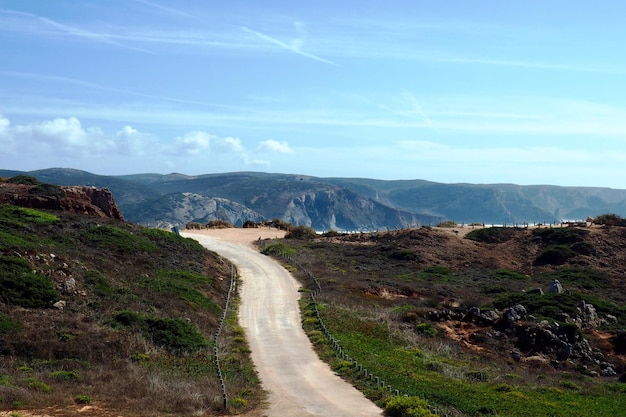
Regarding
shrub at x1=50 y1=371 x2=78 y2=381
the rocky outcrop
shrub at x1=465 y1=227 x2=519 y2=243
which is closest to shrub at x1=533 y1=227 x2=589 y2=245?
shrub at x1=465 y1=227 x2=519 y2=243

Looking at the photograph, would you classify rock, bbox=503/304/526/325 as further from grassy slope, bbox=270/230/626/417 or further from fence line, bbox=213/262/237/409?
fence line, bbox=213/262/237/409

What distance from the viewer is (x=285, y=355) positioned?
27.4 m

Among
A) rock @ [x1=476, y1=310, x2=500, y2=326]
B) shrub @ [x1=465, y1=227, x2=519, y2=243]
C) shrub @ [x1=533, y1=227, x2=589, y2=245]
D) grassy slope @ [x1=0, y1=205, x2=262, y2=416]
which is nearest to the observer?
grassy slope @ [x1=0, y1=205, x2=262, y2=416]

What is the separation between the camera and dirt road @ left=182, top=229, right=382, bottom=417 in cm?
1978

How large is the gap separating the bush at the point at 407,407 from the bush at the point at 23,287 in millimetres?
16247

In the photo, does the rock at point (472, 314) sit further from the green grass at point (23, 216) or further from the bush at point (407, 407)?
the green grass at point (23, 216)

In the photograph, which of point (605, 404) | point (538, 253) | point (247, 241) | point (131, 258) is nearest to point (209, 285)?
point (131, 258)

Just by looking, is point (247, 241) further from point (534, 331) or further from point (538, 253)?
point (534, 331)

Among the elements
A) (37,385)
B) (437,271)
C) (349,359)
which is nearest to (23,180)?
(437,271)

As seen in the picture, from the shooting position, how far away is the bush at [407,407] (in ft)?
60.1

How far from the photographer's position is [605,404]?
23.4m

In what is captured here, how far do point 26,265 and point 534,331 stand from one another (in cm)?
2841

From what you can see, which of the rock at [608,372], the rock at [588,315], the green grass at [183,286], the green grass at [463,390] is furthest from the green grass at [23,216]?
the rock at [588,315]

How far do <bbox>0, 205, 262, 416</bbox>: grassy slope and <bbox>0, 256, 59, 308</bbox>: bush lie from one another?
0.14ft
